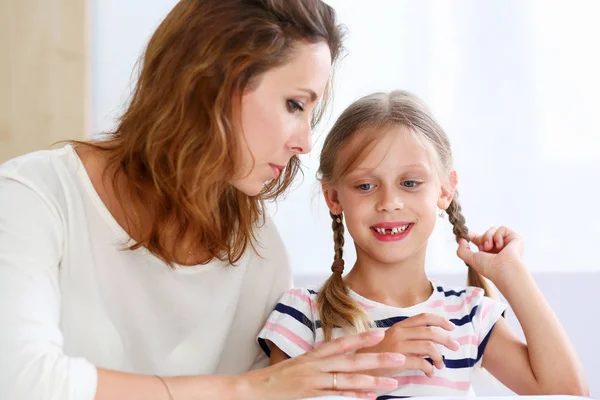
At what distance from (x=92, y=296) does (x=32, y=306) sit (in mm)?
258

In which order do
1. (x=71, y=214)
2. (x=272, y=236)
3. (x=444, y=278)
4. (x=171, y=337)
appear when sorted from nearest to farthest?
(x=71, y=214) → (x=171, y=337) → (x=272, y=236) → (x=444, y=278)

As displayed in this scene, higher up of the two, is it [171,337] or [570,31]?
[570,31]

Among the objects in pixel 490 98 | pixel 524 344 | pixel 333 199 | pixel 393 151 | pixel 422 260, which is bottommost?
pixel 524 344

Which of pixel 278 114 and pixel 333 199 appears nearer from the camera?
pixel 278 114

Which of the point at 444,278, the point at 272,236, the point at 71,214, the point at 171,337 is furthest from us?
the point at 444,278

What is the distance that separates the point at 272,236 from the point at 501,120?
113 cm

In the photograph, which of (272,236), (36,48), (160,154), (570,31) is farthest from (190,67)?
(570,31)

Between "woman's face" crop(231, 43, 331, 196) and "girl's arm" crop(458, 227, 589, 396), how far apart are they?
48 centimetres

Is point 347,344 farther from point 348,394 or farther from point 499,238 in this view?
point 499,238

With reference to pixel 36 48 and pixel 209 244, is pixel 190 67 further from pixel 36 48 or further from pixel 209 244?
pixel 36 48

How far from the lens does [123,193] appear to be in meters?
1.44

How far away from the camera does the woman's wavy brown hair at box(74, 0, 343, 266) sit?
4.40 ft

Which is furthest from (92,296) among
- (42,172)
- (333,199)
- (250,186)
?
(333,199)

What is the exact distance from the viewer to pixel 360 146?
1.59 metres
